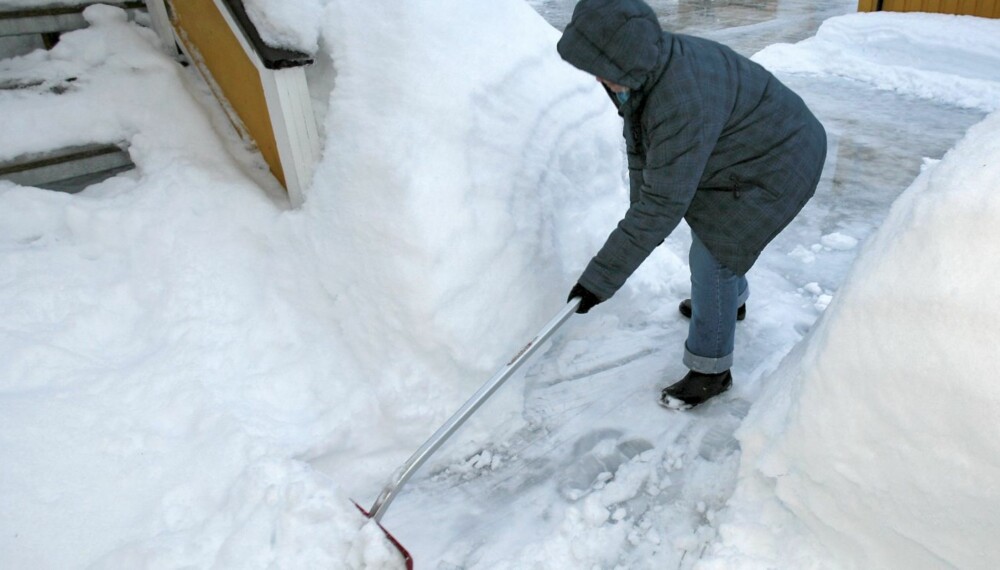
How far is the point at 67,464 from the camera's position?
1.67 m

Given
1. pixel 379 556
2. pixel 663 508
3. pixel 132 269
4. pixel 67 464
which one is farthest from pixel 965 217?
pixel 132 269

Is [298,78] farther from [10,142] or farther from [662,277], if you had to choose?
[662,277]

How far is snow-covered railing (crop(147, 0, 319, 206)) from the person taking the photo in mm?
2107

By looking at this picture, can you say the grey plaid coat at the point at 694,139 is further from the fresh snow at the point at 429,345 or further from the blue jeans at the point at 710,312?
the fresh snow at the point at 429,345

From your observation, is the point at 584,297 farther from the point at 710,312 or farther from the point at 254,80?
the point at 254,80

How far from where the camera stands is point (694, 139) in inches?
63.7

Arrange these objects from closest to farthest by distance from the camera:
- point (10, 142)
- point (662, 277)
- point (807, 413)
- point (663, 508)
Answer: point (807, 413) < point (663, 508) < point (10, 142) < point (662, 277)

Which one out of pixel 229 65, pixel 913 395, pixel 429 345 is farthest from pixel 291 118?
pixel 913 395

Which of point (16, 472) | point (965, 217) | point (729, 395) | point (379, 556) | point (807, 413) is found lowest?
point (729, 395)

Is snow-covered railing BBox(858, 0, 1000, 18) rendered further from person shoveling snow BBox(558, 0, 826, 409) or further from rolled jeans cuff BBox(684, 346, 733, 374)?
rolled jeans cuff BBox(684, 346, 733, 374)

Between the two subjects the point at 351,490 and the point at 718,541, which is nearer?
the point at 718,541

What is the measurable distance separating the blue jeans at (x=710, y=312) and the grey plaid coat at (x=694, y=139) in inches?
3.3

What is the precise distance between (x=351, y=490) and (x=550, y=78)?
5.45 feet

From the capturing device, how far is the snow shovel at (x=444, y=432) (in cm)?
163
